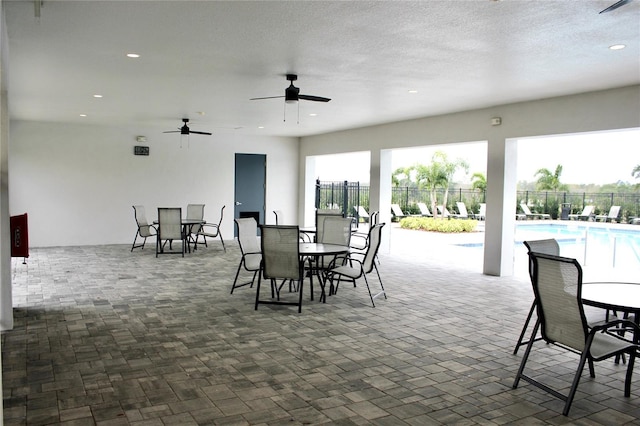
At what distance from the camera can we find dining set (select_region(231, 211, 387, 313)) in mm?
5473

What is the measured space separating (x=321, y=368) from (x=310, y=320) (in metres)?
1.41

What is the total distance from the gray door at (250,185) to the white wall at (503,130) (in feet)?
12.0

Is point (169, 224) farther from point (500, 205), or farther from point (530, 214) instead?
point (530, 214)

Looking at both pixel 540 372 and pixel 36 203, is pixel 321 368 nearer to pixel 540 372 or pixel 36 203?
pixel 540 372

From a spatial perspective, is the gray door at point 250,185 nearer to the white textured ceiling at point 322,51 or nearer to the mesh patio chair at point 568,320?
the white textured ceiling at point 322,51

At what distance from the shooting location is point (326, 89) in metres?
6.93

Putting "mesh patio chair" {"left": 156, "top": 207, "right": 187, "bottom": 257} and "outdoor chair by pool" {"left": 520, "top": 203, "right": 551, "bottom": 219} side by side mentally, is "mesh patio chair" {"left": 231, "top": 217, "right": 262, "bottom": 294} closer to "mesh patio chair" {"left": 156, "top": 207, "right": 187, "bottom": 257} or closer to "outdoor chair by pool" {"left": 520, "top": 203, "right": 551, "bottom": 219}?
"mesh patio chair" {"left": 156, "top": 207, "right": 187, "bottom": 257}

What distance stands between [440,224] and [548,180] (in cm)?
371

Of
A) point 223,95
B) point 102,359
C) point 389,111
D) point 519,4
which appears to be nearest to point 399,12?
point 519,4

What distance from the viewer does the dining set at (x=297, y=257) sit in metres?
5.47

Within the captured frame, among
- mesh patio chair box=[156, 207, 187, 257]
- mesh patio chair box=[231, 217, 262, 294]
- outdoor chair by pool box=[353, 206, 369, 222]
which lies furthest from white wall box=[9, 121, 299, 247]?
mesh patio chair box=[231, 217, 262, 294]

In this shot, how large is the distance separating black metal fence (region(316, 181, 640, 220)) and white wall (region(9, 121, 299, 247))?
2.35 meters

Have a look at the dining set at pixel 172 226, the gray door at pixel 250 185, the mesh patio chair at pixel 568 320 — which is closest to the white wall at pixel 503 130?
the gray door at pixel 250 185

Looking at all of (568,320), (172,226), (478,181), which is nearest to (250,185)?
(172,226)
